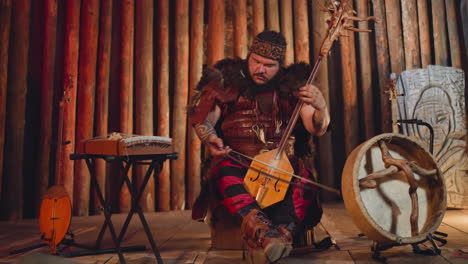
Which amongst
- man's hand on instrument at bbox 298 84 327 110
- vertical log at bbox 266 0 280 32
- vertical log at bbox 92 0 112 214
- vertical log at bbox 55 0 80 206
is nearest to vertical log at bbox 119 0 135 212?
vertical log at bbox 92 0 112 214

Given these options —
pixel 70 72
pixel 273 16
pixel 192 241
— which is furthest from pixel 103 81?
pixel 192 241

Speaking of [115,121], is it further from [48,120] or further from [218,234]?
[218,234]

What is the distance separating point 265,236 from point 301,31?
12.2ft

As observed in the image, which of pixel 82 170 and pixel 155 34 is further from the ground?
pixel 155 34

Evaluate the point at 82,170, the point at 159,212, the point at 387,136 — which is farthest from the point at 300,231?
the point at 82,170

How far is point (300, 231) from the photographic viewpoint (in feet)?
8.88

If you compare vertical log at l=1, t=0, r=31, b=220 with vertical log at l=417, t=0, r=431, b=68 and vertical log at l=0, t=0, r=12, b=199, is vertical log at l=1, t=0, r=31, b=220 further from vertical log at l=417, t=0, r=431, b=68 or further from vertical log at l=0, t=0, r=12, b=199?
vertical log at l=417, t=0, r=431, b=68

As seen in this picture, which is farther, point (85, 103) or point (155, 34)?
point (155, 34)

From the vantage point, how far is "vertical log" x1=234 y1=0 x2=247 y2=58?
16.8 feet

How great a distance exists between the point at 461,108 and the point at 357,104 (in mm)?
1241

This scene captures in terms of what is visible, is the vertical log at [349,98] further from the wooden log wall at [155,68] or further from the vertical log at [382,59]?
the vertical log at [382,59]

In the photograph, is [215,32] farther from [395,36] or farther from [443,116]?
[443,116]

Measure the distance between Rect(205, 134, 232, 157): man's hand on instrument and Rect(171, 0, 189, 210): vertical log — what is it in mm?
2291

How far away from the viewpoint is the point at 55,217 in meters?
2.72
